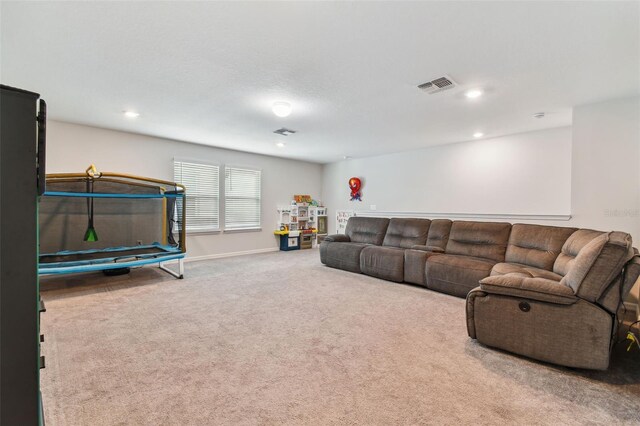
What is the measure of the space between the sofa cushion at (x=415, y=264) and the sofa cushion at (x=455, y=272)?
9cm

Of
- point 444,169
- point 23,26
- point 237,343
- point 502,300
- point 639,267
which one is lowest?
point 237,343

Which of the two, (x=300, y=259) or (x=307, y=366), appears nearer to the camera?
(x=307, y=366)

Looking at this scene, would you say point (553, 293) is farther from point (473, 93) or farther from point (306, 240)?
point (306, 240)

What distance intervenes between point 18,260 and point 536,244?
14.8 ft

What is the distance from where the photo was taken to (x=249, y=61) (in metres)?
2.51

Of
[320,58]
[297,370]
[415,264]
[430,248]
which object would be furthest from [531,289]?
[320,58]

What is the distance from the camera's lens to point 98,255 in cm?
409

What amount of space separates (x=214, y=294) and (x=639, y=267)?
3892mm

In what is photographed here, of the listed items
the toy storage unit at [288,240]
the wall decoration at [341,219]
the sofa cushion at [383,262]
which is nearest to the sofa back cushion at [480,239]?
the sofa cushion at [383,262]

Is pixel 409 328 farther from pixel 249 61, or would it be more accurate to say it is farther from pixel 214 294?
pixel 249 61

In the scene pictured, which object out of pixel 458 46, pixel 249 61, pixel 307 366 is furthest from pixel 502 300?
pixel 249 61

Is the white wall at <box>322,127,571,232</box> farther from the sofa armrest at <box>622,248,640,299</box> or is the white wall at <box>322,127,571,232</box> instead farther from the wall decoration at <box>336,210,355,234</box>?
the sofa armrest at <box>622,248,640,299</box>

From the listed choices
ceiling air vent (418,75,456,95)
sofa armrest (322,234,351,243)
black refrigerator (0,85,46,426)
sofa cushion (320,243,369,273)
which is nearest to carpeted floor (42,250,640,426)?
black refrigerator (0,85,46,426)

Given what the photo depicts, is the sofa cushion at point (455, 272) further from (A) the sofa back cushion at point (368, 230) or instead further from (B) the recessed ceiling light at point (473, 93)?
(B) the recessed ceiling light at point (473, 93)
